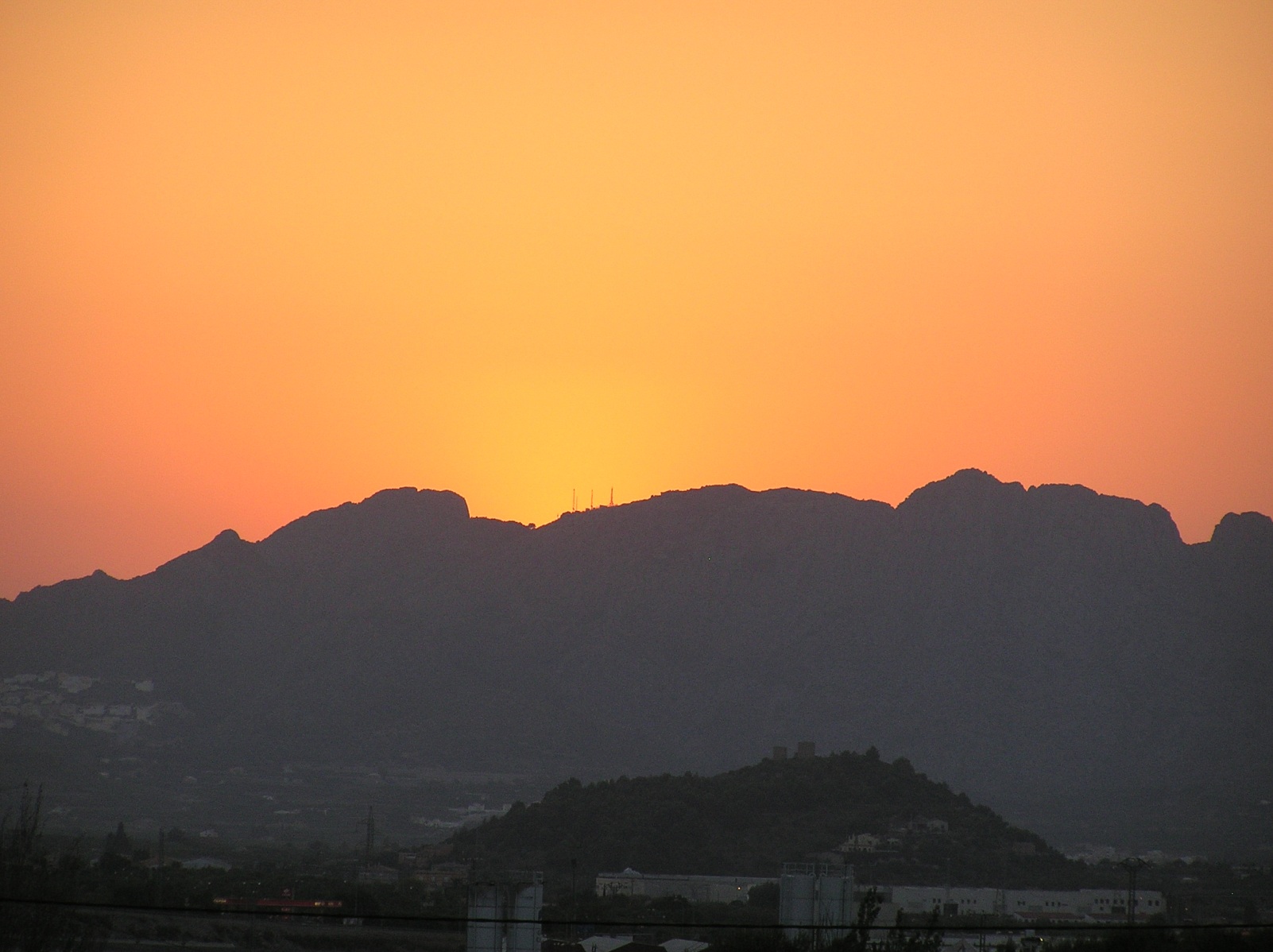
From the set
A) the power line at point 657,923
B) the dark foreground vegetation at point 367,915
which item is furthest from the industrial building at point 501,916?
the dark foreground vegetation at point 367,915

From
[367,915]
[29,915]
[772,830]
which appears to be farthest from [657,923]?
[772,830]

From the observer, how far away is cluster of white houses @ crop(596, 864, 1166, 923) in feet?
240

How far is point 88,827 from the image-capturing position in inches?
5438

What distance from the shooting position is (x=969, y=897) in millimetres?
77375

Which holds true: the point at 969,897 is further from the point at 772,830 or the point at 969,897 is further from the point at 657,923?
the point at 657,923

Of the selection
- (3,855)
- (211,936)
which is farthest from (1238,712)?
(3,855)

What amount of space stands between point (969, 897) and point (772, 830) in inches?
1008

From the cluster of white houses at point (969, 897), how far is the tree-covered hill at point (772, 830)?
5.99 metres

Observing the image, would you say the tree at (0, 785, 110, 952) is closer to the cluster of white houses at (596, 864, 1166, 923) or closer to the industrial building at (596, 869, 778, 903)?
the cluster of white houses at (596, 864, 1166, 923)

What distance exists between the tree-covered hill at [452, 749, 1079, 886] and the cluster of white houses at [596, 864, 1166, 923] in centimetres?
599

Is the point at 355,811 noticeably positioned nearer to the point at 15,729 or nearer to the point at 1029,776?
the point at 15,729

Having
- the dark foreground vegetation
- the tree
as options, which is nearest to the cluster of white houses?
the dark foreground vegetation

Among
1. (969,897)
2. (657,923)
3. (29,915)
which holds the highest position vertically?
(969,897)

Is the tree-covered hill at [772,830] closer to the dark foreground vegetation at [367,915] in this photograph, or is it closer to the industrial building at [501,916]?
the dark foreground vegetation at [367,915]
